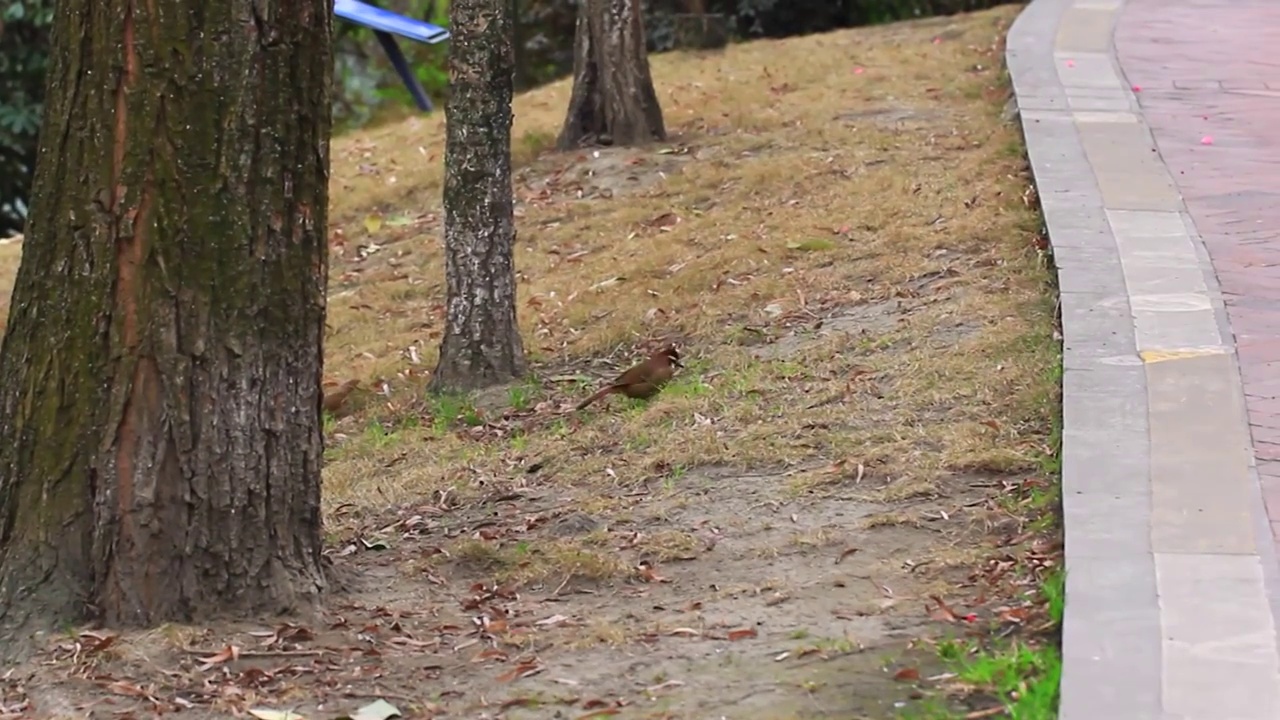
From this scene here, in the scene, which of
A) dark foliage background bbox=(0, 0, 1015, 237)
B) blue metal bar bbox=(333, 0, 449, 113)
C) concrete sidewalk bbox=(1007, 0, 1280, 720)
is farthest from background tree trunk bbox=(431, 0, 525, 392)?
dark foliage background bbox=(0, 0, 1015, 237)

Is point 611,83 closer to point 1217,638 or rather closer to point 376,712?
point 376,712

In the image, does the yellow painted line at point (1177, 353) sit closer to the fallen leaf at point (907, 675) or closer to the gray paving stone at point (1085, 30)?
the fallen leaf at point (907, 675)

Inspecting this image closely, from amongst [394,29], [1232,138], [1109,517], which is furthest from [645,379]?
[394,29]

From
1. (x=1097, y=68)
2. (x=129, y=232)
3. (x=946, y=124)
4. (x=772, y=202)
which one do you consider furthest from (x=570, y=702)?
(x=1097, y=68)

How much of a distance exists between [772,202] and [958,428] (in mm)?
3807

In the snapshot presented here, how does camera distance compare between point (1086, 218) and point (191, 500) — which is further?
point (1086, 218)

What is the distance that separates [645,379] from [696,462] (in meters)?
1.01

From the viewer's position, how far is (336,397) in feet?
23.5

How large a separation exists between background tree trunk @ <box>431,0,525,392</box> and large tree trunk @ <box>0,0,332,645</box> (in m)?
2.56

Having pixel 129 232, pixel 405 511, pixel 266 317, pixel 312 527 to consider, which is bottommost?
pixel 405 511

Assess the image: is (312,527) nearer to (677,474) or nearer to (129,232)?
(129,232)

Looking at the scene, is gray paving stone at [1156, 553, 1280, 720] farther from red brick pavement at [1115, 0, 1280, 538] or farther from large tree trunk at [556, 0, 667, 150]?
large tree trunk at [556, 0, 667, 150]

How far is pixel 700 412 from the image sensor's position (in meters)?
5.77

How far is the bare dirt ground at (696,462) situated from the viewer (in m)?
3.79
